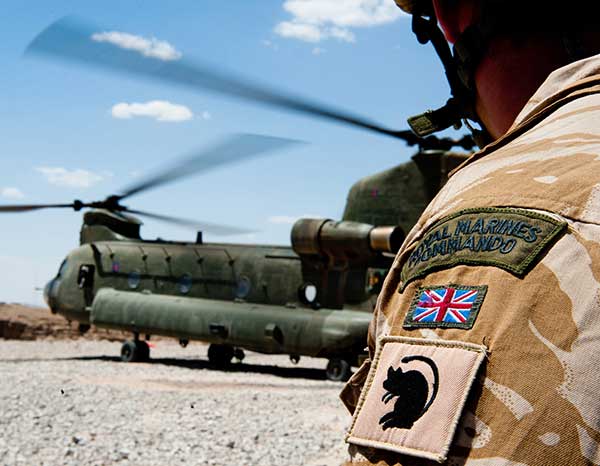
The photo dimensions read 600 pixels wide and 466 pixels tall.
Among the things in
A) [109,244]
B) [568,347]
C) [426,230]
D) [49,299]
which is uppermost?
[426,230]

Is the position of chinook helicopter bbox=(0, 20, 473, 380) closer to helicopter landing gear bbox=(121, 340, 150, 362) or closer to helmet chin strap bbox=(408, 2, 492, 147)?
helicopter landing gear bbox=(121, 340, 150, 362)

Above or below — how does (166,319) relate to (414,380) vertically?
below

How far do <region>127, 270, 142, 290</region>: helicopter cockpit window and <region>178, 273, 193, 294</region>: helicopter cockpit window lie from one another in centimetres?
110

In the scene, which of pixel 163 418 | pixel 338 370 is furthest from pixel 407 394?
pixel 338 370

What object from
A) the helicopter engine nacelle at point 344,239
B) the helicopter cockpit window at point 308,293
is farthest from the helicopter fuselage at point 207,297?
the helicopter engine nacelle at point 344,239

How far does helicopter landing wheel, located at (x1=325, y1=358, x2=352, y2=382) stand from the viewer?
12992 mm

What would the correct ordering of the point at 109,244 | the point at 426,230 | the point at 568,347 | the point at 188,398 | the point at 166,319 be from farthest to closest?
the point at 109,244 → the point at 166,319 → the point at 188,398 → the point at 426,230 → the point at 568,347

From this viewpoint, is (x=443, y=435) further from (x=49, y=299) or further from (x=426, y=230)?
(x=49, y=299)

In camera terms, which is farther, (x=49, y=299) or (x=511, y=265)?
(x=49, y=299)

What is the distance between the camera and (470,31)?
1451mm

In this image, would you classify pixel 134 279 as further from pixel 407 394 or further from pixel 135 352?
pixel 407 394

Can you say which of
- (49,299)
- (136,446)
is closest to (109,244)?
(49,299)

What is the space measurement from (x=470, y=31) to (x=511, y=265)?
703 mm

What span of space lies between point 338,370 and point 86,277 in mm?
6429
